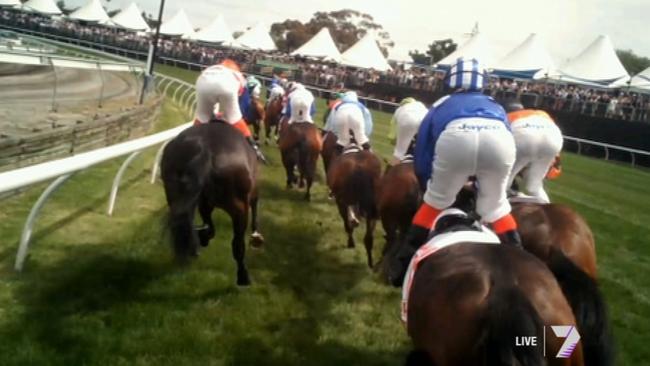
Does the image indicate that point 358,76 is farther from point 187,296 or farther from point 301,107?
point 187,296

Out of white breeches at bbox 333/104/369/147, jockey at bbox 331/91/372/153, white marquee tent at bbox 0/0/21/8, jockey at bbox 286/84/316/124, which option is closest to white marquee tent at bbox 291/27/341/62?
white marquee tent at bbox 0/0/21/8

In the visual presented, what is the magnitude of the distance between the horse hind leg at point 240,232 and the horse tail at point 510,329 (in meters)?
3.15

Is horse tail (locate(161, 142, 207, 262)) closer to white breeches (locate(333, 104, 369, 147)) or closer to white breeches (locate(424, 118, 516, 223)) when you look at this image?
white breeches (locate(424, 118, 516, 223))

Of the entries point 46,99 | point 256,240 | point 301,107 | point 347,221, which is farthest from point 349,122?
point 46,99

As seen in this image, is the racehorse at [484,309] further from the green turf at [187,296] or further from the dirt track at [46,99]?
the dirt track at [46,99]

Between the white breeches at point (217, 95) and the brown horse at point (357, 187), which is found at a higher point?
the white breeches at point (217, 95)

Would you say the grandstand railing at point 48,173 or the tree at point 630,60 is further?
the tree at point 630,60

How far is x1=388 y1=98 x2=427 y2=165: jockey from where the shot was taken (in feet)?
24.4

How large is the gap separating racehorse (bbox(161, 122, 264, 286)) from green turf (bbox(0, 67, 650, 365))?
0.29m

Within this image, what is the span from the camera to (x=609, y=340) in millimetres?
2809

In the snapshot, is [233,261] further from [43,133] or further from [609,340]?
[609,340]

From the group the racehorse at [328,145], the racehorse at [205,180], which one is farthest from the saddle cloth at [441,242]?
the racehorse at [328,145]

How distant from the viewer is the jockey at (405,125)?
24.4ft

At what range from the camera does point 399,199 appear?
607cm
